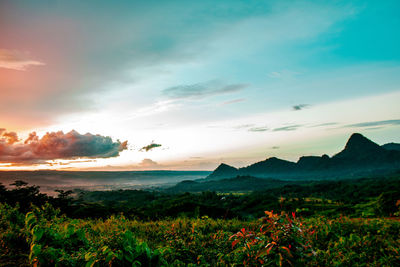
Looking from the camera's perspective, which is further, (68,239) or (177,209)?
(177,209)

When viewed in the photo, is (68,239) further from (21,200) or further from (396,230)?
(21,200)

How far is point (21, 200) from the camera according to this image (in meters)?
19.4

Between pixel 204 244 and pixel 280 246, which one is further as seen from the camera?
pixel 204 244

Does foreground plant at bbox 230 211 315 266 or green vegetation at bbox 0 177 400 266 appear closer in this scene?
foreground plant at bbox 230 211 315 266

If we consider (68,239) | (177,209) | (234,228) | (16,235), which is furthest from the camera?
(177,209)

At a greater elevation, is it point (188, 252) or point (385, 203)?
point (188, 252)

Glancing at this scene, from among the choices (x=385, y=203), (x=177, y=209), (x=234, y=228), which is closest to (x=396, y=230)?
(x=234, y=228)

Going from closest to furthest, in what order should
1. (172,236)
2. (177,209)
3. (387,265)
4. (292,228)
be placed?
(292,228) → (387,265) → (172,236) → (177,209)

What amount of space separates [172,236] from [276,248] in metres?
5.49

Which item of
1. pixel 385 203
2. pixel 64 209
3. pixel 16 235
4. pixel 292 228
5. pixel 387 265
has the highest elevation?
pixel 292 228

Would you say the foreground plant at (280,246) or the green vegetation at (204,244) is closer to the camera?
the foreground plant at (280,246)

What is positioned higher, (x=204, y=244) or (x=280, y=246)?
(x=280, y=246)

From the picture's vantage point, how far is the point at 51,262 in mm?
4621

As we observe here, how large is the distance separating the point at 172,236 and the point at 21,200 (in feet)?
55.2
